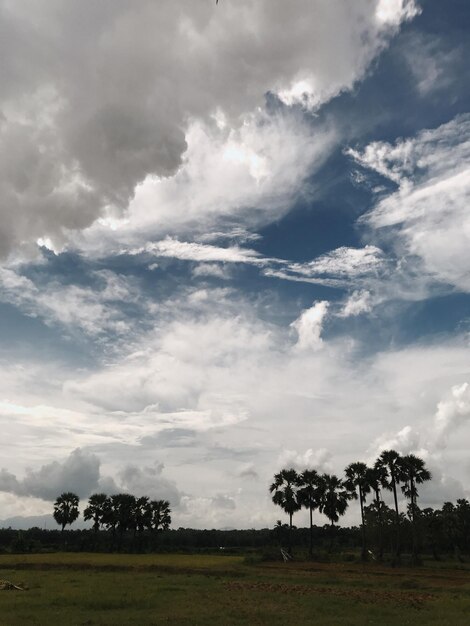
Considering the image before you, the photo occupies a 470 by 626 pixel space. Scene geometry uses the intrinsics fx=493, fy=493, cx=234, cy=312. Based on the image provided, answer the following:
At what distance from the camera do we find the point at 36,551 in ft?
350

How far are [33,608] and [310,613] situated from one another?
17145mm

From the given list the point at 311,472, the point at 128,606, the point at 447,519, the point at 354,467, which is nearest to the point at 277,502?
the point at 311,472

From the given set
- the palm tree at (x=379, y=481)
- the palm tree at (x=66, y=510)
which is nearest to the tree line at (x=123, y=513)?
the palm tree at (x=66, y=510)

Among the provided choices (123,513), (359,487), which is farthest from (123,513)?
(359,487)

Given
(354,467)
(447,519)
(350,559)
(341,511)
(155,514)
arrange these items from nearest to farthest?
(350,559) < (354,467) < (341,511) < (447,519) < (155,514)

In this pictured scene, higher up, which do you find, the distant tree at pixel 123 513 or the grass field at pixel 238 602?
the distant tree at pixel 123 513

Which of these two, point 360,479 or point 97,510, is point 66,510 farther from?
point 360,479

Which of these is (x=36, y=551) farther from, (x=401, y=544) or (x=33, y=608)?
(x=33, y=608)

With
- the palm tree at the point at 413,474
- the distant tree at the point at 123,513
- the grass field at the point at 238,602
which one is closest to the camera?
the grass field at the point at 238,602

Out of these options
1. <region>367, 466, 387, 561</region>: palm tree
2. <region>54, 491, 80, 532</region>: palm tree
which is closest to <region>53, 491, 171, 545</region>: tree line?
<region>54, 491, 80, 532</region>: palm tree

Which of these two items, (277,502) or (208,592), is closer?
(208,592)

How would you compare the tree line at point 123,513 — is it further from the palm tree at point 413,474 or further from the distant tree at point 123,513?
the palm tree at point 413,474

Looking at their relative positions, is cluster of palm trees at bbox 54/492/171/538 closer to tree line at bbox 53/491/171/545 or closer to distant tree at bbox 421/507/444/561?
tree line at bbox 53/491/171/545

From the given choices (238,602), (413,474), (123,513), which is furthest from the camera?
(123,513)
